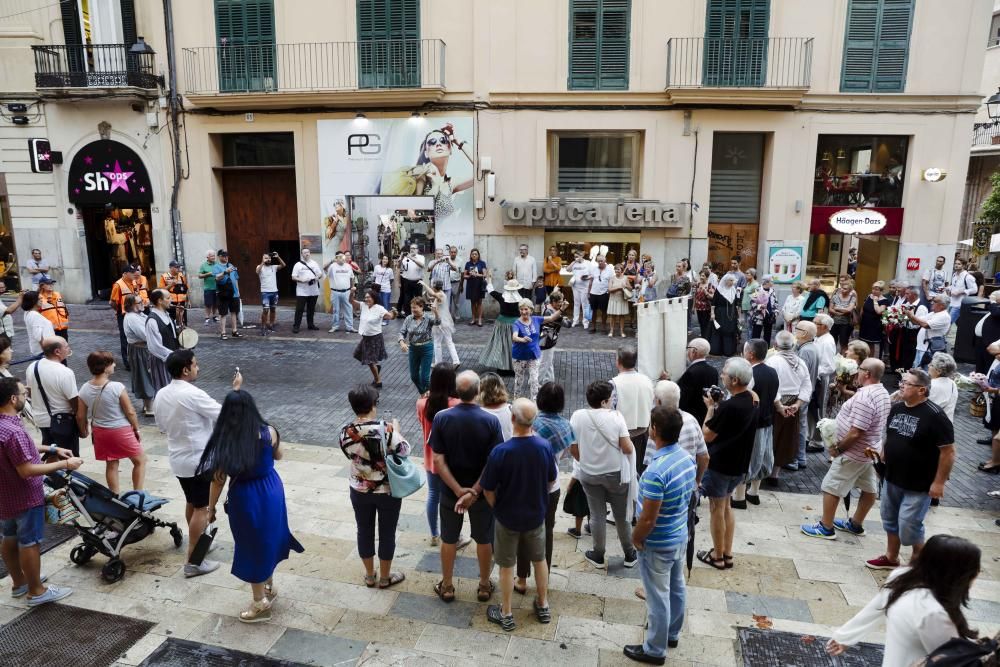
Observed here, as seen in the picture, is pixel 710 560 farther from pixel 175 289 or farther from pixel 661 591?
pixel 175 289

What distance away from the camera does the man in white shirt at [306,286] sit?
15.0 metres

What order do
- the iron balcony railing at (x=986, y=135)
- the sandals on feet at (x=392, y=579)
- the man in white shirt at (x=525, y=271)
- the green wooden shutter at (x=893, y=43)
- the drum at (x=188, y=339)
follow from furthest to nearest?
A: 1. the iron balcony railing at (x=986, y=135)
2. the man in white shirt at (x=525, y=271)
3. the green wooden shutter at (x=893, y=43)
4. the drum at (x=188, y=339)
5. the sandals on feet at (x=392, y=579)

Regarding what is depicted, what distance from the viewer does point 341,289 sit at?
596 inches

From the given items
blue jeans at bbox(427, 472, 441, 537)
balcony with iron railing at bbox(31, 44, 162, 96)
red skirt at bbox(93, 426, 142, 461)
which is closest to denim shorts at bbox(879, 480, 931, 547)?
blue jeans at bbox(427, 472, 441, 537)

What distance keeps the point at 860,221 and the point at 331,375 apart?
12800 mm

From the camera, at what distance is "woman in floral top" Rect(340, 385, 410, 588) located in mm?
4914

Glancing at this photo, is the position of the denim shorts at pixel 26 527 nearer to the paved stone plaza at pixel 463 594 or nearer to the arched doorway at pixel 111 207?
the paved stone plaza at pixel 463 594

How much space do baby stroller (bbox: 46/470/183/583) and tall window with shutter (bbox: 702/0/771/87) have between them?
48.8 feet

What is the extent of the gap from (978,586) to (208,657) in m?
5.84

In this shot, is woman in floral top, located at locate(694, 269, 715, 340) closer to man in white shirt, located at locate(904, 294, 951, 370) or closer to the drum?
man in white shirt, located at locate(904, 294, 951, 370)

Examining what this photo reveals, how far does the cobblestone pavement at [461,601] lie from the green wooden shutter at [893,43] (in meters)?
13.0

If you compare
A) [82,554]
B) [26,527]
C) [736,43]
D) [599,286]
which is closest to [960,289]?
[736,43]

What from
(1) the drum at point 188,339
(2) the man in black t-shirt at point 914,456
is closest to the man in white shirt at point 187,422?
(1) the drum at point 188,339

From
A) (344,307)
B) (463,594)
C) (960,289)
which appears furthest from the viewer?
(344,307)
